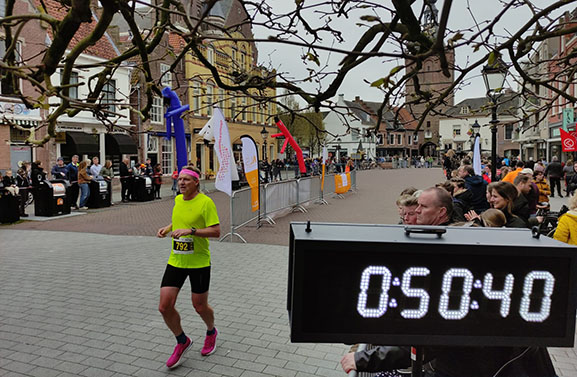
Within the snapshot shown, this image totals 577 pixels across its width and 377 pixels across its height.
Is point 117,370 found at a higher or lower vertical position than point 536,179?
lower

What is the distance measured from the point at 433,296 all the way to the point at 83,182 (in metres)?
17.0

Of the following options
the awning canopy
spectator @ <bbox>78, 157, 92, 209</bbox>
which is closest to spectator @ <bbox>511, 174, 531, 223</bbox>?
spectator @ <bbox>78, 157, 92, 209</bbox>

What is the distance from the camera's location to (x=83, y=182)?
16641 millimetres

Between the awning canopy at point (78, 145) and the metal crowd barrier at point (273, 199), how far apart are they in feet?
43.8

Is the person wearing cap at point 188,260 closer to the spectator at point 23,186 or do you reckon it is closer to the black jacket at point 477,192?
the black jacket at point 477,192

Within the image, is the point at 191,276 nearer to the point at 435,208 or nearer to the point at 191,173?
the point at 191,173

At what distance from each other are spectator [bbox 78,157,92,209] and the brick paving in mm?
5103

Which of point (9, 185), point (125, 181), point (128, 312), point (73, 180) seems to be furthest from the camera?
point (125, 181)

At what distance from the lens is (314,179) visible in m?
18.5

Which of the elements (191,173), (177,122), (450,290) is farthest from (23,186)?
(450,290)

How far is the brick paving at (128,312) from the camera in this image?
428cm

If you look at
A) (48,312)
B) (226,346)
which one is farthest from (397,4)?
(48,312)

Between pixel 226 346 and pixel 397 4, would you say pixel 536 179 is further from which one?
pixel 397 4

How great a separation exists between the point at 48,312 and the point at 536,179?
37.4 feet
